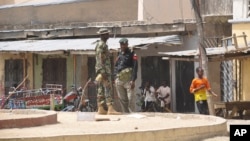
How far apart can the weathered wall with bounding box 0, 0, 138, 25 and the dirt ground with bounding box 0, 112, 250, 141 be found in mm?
11431

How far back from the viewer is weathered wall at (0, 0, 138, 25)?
2452 cm

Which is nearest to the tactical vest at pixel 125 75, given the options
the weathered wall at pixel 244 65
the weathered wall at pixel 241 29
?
the weathered wall at pixel 241 29

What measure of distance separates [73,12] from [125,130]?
16.1 meters

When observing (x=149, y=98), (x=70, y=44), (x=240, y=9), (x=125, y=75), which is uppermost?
(x=240, y=9)

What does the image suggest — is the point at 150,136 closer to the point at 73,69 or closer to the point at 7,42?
the point at 73,69

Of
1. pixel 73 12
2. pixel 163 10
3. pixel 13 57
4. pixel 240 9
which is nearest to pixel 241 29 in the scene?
pixel 240 9

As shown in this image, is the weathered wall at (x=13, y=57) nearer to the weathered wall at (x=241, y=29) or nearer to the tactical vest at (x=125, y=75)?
the weathered wall at (x=241, y=29)

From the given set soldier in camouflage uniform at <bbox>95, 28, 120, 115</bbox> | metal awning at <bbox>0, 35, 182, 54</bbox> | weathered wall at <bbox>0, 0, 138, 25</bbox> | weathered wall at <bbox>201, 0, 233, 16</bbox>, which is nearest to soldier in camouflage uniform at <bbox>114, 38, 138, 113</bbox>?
soldier in camouflage uniform at <bbox>95, 28, 120, 115</bbox>

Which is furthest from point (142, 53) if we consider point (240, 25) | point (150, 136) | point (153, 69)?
point (150, 136)

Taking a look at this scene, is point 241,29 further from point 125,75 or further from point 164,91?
point 125,75

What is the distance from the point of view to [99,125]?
10.8 metres

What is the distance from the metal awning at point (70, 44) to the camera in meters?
19.7

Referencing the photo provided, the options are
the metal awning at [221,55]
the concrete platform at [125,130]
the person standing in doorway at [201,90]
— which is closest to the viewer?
the concrete platform at [125,130]

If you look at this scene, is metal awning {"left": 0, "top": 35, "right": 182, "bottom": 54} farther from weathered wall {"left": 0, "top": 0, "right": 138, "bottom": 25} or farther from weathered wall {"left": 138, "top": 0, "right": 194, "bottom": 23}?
weathered wall {"left": 138, "top": 0, "right": 194, "bottom": 23}
